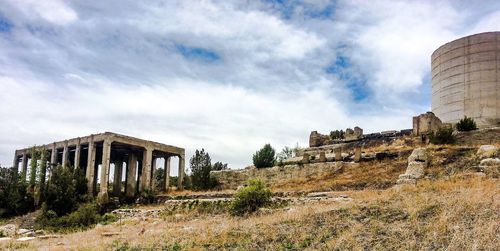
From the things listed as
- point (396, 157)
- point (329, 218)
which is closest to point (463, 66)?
point (396, 157)

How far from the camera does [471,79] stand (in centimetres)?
3628

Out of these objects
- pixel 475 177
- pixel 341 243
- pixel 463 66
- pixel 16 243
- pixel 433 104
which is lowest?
pixel 16 243

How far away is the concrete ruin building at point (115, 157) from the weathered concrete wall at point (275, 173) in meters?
4.01

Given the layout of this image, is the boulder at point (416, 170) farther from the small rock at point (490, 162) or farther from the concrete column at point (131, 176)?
the concrete column at point (131, 176)

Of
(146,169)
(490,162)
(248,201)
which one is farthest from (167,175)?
(490,162)

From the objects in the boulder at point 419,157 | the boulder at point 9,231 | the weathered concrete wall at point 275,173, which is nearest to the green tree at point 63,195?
the boulder at point 9,231

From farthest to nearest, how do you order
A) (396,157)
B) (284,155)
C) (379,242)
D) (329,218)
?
(284,155) < (396,157) < (329,218) < (379,242)

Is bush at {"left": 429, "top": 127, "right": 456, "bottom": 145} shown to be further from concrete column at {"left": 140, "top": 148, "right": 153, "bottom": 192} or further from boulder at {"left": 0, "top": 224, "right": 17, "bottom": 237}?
boulder at {"left": 0, "top": 224, "right": 17, "bottom": 237}

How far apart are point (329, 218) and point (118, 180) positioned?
2706 cm

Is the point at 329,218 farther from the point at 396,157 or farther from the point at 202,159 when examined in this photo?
the point at 202,159

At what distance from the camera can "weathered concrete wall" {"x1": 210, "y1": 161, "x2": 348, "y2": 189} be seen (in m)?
29.1

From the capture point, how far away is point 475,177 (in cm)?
1714

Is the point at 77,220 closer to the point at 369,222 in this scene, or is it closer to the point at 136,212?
the point at 136,212

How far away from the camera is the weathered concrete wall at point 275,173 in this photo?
29089 mm
